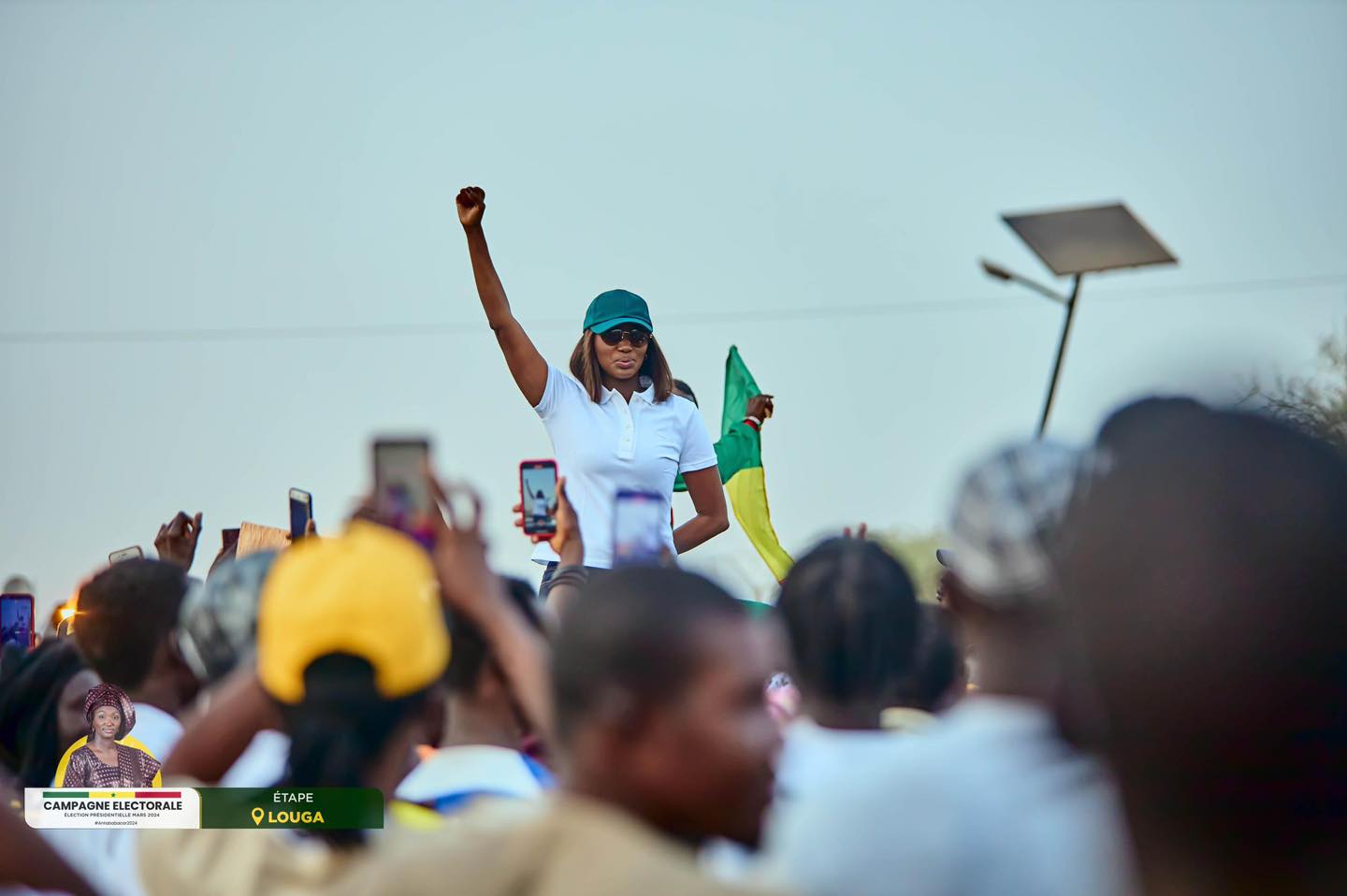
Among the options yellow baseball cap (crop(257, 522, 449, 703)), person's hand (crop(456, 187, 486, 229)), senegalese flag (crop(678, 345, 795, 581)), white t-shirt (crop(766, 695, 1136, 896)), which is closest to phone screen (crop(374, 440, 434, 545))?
yellow baseball cap (crop(257, 522, 449, 703))

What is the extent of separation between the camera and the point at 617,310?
16.6ft

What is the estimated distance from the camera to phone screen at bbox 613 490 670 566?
13.1ft

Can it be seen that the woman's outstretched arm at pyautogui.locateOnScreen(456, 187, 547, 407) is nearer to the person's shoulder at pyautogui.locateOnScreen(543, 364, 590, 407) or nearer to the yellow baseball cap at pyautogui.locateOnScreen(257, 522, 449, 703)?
the person's shoulder at pyautogui.locateOnScreen(543, 364, 590, 407)

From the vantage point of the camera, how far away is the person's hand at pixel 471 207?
4.80 metres

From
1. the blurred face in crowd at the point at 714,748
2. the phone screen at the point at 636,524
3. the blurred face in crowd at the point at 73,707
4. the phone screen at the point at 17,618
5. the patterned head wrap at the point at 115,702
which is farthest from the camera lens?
the phone screen at the point at 17,618

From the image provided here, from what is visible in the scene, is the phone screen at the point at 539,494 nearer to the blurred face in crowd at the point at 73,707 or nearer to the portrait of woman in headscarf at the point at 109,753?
the portrait of woman in headscarf at the point at 109,753

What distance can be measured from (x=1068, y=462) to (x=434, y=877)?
117cm

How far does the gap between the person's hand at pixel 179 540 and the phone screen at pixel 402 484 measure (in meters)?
2.41

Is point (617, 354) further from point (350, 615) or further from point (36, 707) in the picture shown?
point (350, 615)

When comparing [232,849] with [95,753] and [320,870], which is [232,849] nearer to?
[320,870]

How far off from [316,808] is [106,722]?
1679mm

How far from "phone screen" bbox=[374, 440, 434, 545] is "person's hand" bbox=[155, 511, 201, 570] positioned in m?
2.41
